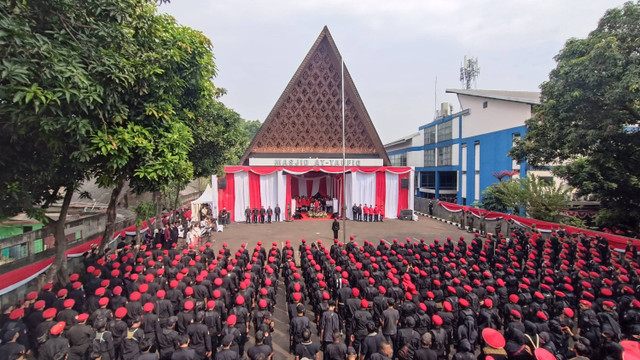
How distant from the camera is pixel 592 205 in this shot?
25453 mm

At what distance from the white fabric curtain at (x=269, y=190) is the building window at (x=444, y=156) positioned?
2413 centimetres

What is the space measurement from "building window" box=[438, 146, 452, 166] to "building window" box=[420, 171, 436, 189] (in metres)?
3.69

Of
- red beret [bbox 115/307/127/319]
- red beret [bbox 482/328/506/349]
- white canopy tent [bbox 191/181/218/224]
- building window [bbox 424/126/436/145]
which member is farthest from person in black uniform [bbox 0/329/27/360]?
building window [bbox 424/126/436/145]

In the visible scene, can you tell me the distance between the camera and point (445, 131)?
38.1 metres

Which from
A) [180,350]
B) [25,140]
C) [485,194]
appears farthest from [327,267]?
[485,194]

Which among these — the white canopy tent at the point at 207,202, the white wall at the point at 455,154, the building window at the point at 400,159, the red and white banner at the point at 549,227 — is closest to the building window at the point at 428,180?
the building window at the point at 400,159

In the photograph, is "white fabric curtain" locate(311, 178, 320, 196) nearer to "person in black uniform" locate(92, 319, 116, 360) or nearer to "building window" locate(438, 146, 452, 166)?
"building window" locate(438, 146, 452, 166)

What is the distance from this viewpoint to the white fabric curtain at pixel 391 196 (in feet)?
78.8

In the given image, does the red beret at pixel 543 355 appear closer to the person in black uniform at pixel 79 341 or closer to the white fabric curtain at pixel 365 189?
the person in black uniform at pixel 79 341

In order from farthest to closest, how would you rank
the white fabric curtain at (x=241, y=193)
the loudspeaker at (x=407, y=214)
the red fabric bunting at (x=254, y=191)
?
the loudspeaker at (x=407, y=214), the red fabric bunting at (x=254, y=191), the white fabric curtain at (x=241, y=193)

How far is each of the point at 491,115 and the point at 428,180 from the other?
1506cm

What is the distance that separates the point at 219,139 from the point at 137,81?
9322mm

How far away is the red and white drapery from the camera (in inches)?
879

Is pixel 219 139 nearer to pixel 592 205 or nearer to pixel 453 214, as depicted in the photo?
pixel 453 214
